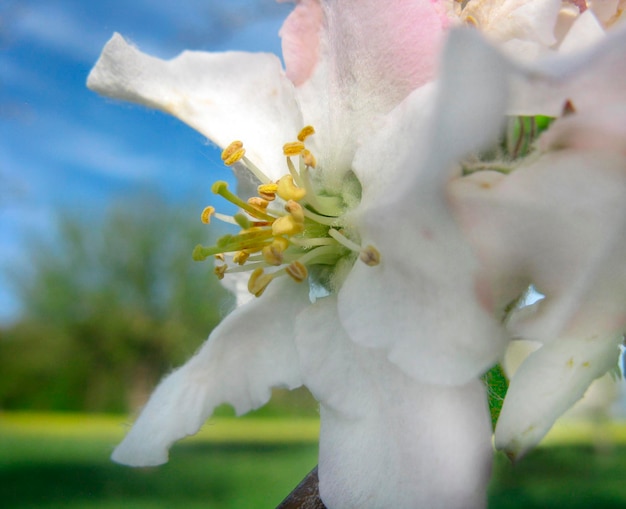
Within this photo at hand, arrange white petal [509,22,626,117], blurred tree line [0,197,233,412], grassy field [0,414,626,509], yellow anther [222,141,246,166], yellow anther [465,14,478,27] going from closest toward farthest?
white petal [509,22,626,117] → yellow anther [465,14,478,27] → yellow anther [222,141,246,166] → grassy field [0,414,626,509] → blurred tree line [0,197,233,412]

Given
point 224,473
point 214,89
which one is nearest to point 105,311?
point 224,473

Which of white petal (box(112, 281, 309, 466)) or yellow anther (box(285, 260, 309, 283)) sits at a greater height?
yellow anther (box(285, 260, 309, 283))

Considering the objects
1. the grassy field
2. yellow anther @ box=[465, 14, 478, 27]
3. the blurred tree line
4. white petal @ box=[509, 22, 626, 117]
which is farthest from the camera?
the blurred tree line

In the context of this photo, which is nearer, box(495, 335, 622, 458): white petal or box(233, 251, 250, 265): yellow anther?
box(495, 335, 622, 458): white petal

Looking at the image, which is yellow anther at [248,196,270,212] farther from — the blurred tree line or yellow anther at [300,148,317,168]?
the blurred tree line

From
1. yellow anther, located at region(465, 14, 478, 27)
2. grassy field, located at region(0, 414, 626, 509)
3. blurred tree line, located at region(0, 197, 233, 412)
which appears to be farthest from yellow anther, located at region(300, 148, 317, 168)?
blurred tree line, located at region(0, 197, 233, 412)

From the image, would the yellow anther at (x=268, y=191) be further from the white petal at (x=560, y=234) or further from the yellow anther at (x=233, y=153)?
the white petal at (x=560, y=234)

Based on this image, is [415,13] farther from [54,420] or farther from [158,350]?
[54,420]

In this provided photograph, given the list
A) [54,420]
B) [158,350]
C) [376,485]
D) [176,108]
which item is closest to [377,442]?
[376,485]
